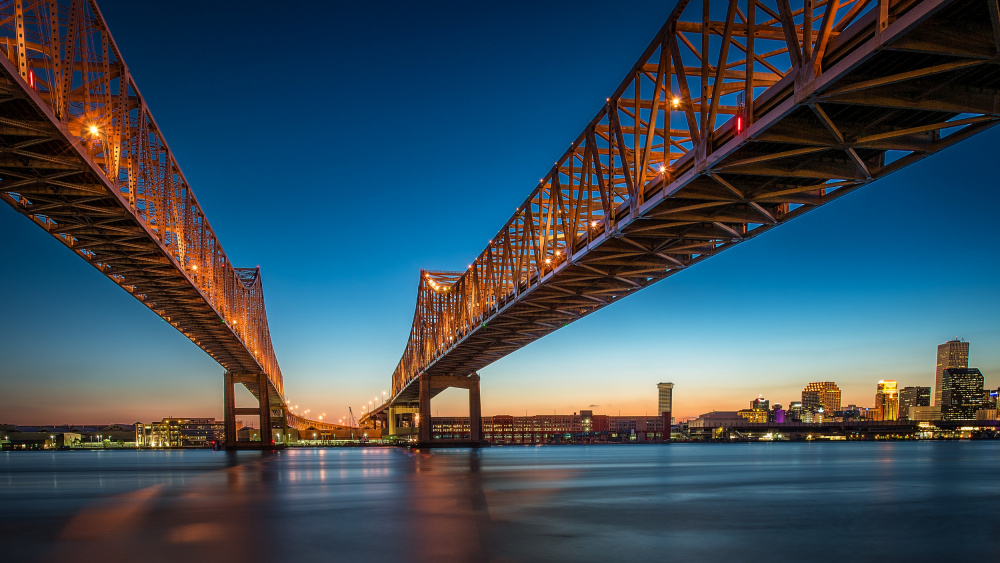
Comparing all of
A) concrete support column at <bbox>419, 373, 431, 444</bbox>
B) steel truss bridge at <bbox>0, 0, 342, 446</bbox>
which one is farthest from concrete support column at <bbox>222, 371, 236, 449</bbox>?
steel truss bridge at <bbox>0, 0, 342, 446</bbox>

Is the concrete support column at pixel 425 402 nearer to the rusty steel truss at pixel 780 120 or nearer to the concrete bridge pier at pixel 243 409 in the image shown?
the concrete bridge pier at pixel 243 409

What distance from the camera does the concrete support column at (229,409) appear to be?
88812mm

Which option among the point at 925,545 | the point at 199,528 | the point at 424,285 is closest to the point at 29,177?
the point at 199,528

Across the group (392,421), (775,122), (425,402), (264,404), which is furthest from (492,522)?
(392,421)

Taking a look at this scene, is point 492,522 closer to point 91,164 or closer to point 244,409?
point 91,164

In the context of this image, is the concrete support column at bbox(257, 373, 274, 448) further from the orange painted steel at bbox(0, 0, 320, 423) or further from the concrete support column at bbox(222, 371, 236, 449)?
the orange painted steel at bbox(0, 0, 320, 423)

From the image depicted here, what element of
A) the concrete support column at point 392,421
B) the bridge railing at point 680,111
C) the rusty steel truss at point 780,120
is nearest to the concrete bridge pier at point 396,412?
the concrete support column at point 392,421

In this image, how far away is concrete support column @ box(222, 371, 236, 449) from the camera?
88812 mm

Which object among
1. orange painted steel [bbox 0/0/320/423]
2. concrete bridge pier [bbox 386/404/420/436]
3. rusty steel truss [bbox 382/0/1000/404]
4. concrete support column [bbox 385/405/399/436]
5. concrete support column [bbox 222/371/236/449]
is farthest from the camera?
concrete support column [bbox 385/405/399/436]

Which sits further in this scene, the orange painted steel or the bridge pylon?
the bridge pylon

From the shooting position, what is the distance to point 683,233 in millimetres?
27438

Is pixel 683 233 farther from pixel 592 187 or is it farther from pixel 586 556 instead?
pixel 586 556

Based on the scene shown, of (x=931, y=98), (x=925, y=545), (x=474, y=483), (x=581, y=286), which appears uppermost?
(x=931, y=98)

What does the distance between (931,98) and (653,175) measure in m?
11.5
